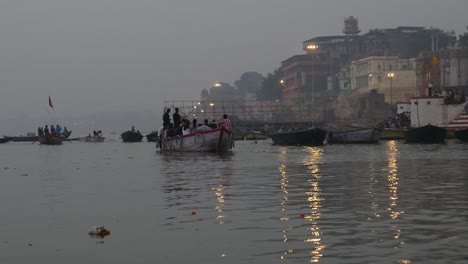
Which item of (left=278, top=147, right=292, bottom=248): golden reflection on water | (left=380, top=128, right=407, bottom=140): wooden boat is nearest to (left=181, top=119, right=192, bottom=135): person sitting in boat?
(left=278, top=147, right=292, bottom=248): golden reflection on water

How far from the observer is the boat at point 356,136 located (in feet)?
212

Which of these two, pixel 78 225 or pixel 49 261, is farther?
pixel 78 225

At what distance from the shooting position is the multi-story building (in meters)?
141

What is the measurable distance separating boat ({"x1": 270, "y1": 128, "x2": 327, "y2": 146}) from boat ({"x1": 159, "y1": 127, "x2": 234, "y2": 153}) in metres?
14.6

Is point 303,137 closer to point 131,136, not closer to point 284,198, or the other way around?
point 284,198

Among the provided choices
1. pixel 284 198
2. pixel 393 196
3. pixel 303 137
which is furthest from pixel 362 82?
pixel 284 198

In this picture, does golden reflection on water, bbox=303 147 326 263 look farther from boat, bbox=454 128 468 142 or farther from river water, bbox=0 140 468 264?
boat, bbox=454 128 468 142

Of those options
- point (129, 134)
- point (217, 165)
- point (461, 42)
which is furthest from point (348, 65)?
point (217, 165)

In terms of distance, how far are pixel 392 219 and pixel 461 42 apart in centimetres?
13733

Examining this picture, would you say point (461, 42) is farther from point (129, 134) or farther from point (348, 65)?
point (129, 134)

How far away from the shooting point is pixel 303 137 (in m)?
60.3

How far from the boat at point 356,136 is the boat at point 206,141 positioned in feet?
70.5

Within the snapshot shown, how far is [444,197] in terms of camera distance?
54.8ft

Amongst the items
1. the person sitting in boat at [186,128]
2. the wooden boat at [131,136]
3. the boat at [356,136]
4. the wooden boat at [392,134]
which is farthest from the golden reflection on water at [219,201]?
the wooden boat at [131,136]
